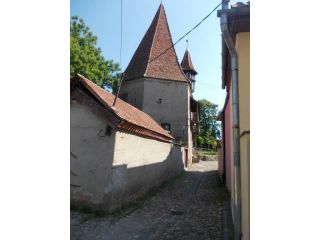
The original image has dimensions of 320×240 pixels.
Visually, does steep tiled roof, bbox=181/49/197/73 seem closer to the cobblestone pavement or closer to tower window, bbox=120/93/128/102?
tower window, bbox=120/93/128/102

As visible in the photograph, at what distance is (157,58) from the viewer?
2366 cm

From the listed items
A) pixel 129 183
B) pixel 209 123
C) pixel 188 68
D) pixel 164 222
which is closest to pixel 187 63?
pixel 188 68

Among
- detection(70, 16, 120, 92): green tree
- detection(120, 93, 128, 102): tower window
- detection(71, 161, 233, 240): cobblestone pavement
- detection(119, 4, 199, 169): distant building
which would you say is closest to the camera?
detection(71, 161, 233, 240): cobblestone pavement

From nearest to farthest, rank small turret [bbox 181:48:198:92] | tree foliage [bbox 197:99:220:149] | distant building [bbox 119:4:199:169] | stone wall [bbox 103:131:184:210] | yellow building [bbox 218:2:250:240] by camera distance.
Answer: yellow building [bbox 218:2:250:240]
stone wall [bbox 103:131:184:210]
distant building [bbox 119:4:199:169]
small turret [bbox 181:48:198:92]
tree foliage [bbox 197:99:220:149]

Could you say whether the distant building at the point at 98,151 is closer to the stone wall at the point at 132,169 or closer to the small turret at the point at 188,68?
the stone wall at the point at 132,169

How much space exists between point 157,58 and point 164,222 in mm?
18247

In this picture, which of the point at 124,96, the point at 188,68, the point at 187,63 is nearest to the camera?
the point at 124,96

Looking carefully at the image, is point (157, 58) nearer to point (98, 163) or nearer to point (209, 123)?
point (98, 163)

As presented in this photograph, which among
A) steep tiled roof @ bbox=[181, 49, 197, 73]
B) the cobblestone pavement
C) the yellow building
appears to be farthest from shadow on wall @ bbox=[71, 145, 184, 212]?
steep tiled roof @ bbox=[181, 49, 197, 73]

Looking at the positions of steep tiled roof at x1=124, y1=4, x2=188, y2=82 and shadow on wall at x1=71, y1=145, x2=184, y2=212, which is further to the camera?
steep tiled roof at x1=124, y1=4, x2=188, y2=82

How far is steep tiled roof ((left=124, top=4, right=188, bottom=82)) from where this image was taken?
75.7 feet

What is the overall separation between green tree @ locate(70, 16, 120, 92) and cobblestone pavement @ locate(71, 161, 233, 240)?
13083 millimetres

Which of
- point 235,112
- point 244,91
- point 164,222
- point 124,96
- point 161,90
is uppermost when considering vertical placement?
point 161,90
